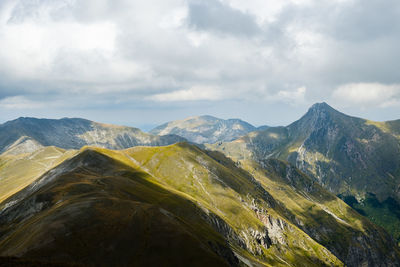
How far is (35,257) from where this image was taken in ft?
171

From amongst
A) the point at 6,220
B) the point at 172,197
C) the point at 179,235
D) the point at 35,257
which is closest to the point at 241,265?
the point at 179,235

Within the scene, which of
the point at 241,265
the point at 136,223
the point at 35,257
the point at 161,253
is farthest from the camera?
the point at 241,265

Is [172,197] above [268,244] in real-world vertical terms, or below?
above

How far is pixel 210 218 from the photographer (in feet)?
458

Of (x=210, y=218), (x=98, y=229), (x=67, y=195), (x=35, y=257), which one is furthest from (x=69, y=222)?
(x=210, y=218)

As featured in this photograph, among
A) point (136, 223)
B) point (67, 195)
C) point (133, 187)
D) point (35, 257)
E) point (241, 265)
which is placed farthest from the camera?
point (133, 187)

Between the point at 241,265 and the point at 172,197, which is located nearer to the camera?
the point at 241,265

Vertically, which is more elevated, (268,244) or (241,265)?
(241,265)

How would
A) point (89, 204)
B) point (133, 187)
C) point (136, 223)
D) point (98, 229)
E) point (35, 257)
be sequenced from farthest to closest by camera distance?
point (133, 187)
point (89, 204)
point (136, 223)
point (98, 229)
point (35, 257)

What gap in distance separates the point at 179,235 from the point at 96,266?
66.2ft

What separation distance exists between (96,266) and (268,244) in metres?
166

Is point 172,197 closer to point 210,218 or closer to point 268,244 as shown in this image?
point 210,218

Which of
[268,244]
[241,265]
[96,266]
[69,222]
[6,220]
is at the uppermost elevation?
[69,222]

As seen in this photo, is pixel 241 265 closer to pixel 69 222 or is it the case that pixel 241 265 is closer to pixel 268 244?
pixel 69 222
